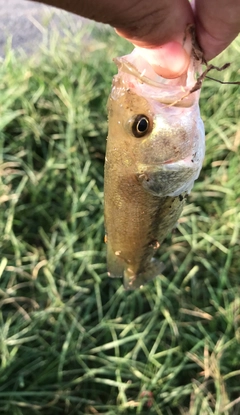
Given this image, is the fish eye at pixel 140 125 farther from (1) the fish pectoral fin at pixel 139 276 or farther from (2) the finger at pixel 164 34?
(1) the fish pectoral fin at pixel 139 276

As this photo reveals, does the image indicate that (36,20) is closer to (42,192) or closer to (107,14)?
(42,192)

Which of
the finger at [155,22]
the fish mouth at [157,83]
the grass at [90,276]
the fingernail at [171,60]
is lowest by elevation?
the grass at [90,276]

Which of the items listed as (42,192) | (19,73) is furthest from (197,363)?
(19,73)

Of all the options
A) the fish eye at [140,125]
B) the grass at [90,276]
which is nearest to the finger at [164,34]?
the fish eye at [140,125]

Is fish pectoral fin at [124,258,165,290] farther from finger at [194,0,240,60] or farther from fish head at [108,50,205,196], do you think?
finger at [194,0,240,60]

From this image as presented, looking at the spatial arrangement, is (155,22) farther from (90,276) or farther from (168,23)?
(90,276)

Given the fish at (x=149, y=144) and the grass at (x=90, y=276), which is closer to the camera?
the fish at (x=149, y=144)
